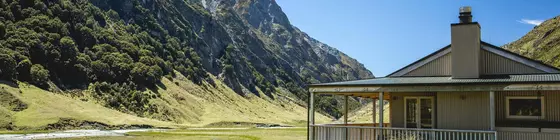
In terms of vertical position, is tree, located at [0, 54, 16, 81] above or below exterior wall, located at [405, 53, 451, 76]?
above

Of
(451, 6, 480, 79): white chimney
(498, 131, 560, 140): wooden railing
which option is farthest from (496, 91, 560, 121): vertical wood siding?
(451, 6, 480, 79): white chimney

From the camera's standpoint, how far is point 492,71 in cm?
2138

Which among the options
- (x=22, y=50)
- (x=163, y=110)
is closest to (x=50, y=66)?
(x=22, y=50)

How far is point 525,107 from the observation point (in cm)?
1944

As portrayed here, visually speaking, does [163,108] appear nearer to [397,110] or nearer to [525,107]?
[397,110]

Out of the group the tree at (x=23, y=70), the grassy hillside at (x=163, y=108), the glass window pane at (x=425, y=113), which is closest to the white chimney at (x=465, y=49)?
the glass window pane at (x=425, y=113)

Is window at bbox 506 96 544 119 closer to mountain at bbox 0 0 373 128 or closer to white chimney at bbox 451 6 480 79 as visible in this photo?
white chimney at bbox 451 6 480 79

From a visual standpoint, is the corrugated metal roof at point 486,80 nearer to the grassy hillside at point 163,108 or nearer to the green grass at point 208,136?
the green grass at point 208,136

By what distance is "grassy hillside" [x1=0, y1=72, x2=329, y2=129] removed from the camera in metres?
48.8

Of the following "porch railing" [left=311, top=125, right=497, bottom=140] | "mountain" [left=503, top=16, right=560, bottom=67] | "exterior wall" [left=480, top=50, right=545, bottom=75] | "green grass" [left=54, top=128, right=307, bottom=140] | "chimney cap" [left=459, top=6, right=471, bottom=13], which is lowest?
"green grass" [left=54, top=128, right=307, bottom=140]

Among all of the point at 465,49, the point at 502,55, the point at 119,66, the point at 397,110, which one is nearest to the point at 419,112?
the point at 397,110

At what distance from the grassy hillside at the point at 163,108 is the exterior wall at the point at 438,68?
Result: 3527cm

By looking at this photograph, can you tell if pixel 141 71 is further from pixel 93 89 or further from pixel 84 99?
pixel 84 99

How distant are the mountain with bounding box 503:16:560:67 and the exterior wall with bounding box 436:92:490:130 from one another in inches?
1641
